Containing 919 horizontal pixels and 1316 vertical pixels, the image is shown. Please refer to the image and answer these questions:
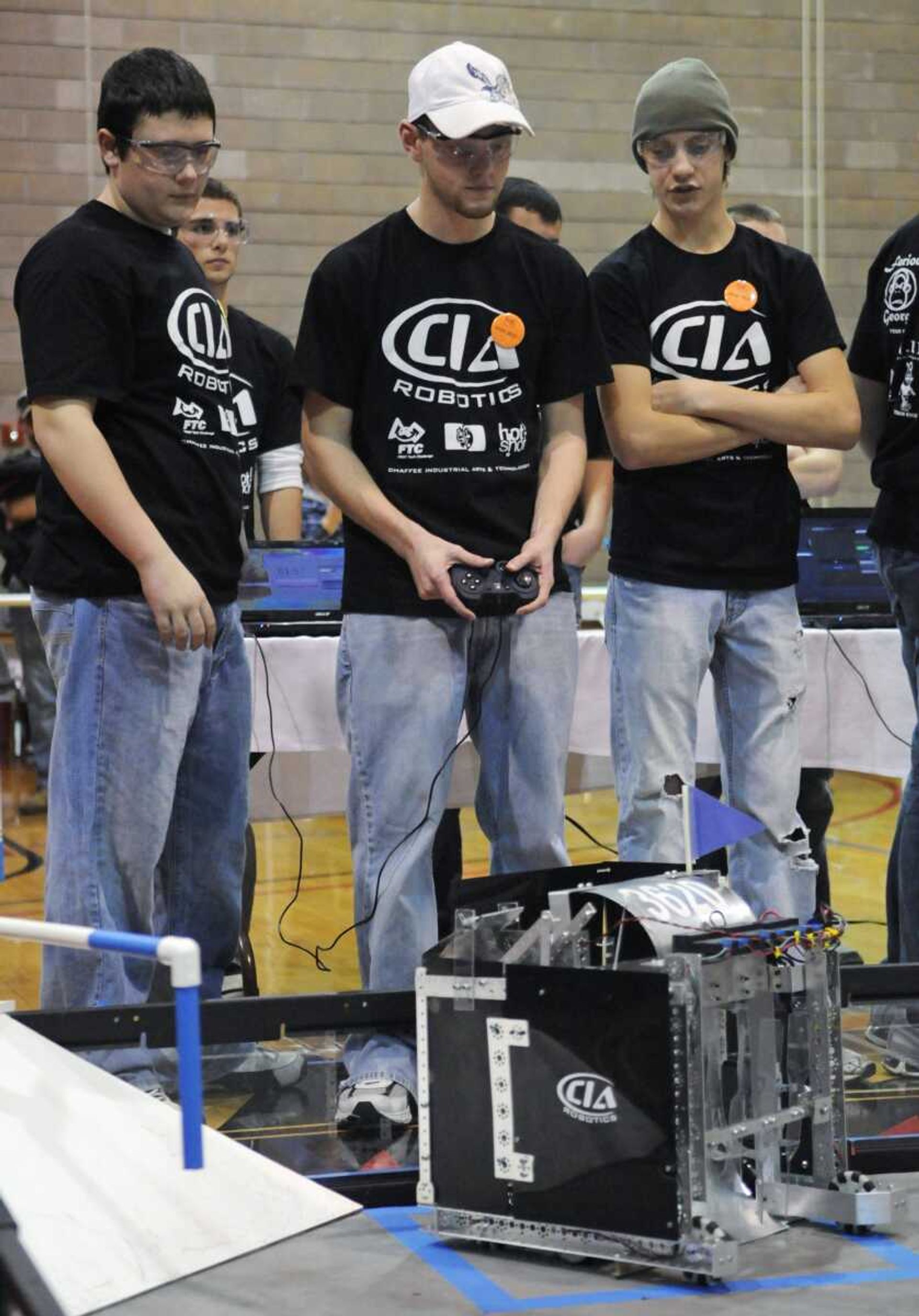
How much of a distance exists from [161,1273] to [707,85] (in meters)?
2.08

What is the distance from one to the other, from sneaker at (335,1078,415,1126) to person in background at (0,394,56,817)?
13.6 ft

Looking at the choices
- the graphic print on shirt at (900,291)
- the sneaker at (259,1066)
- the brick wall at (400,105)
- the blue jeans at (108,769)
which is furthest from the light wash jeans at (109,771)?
the brick wall at (400,105)

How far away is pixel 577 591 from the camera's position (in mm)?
3875

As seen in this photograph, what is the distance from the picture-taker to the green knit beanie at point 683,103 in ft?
10.3

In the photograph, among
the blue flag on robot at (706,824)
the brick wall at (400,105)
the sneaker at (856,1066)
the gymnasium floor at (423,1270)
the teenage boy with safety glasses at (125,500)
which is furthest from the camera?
the brick wall at (400,105)

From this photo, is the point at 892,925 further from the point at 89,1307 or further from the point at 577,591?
the point at 89,1307

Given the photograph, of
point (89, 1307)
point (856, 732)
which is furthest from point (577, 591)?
point (89, 1307)

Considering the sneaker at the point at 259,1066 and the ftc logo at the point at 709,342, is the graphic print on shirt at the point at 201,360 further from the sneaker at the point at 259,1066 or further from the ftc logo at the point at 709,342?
the sneaker at the point at 259,1066

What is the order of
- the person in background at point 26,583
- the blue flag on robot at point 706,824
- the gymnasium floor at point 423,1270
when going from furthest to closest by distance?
the person in background at point 26,583 < the blue flag on robot at point 706,824 < the gymnasium floor at point 423,1270

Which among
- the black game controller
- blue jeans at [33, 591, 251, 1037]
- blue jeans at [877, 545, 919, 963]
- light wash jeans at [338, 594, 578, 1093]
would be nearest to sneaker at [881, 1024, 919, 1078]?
blue jeans at [877, 545, 919, 963]

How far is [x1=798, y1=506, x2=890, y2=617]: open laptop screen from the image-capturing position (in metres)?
3.99

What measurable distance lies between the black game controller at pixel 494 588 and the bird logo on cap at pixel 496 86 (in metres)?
0.71

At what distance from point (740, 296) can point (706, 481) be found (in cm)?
32

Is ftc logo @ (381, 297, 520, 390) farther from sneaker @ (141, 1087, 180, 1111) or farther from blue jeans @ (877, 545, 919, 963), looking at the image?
sneaker @ (141, 1087, 180, 1111)
